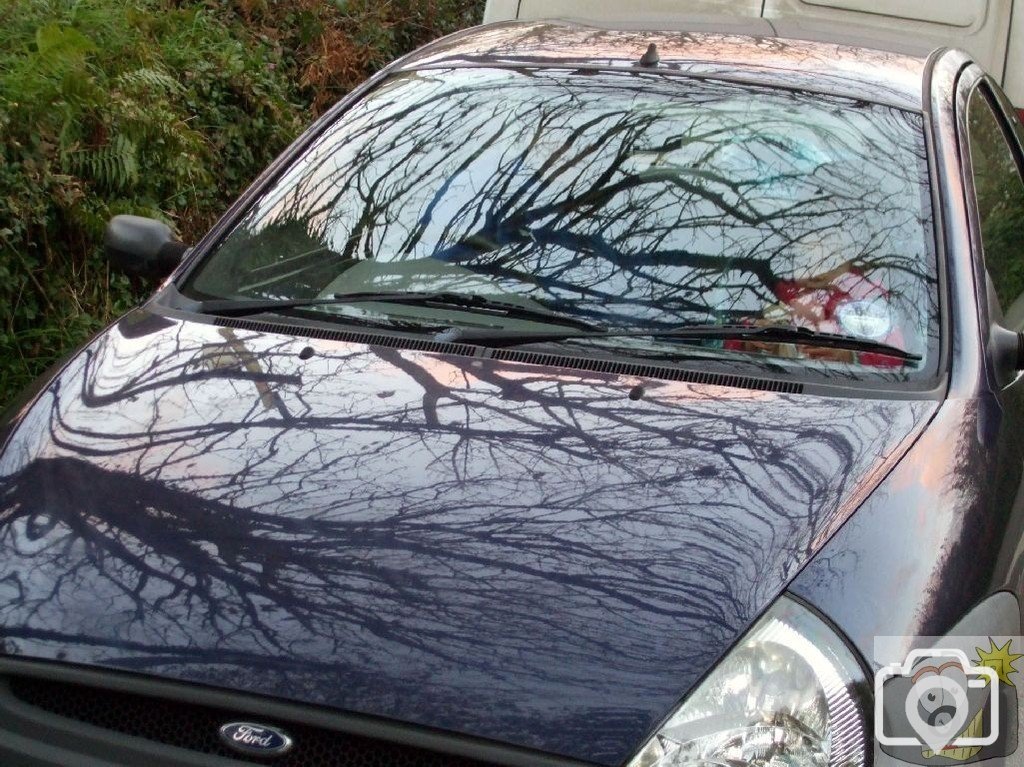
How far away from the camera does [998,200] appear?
3.88 m

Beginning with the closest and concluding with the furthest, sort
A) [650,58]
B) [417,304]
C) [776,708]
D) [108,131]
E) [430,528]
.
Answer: [776,708] < [430,528] < [417,304] < [650,58] < [108,131]

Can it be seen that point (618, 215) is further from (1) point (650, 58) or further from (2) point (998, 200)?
(2) point (998, 200)

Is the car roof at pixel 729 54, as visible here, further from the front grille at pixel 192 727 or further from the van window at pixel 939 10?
the van window at pixel 939 10

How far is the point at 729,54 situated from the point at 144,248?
163cm

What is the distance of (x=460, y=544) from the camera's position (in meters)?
2.42

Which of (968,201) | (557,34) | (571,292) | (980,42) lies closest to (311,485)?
(571,292)

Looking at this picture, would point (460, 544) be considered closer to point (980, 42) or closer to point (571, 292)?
point (571, 292)

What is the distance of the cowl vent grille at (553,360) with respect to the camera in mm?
2926

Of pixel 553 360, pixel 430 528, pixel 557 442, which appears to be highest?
pixel 553 360

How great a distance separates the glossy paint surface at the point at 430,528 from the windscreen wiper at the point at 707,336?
10 centimetres

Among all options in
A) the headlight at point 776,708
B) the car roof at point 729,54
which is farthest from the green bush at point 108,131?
the headlight at point 776,708

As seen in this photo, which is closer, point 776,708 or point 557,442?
point 776,708

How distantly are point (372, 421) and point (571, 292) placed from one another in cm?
63

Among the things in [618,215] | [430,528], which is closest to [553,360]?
[618,215]
